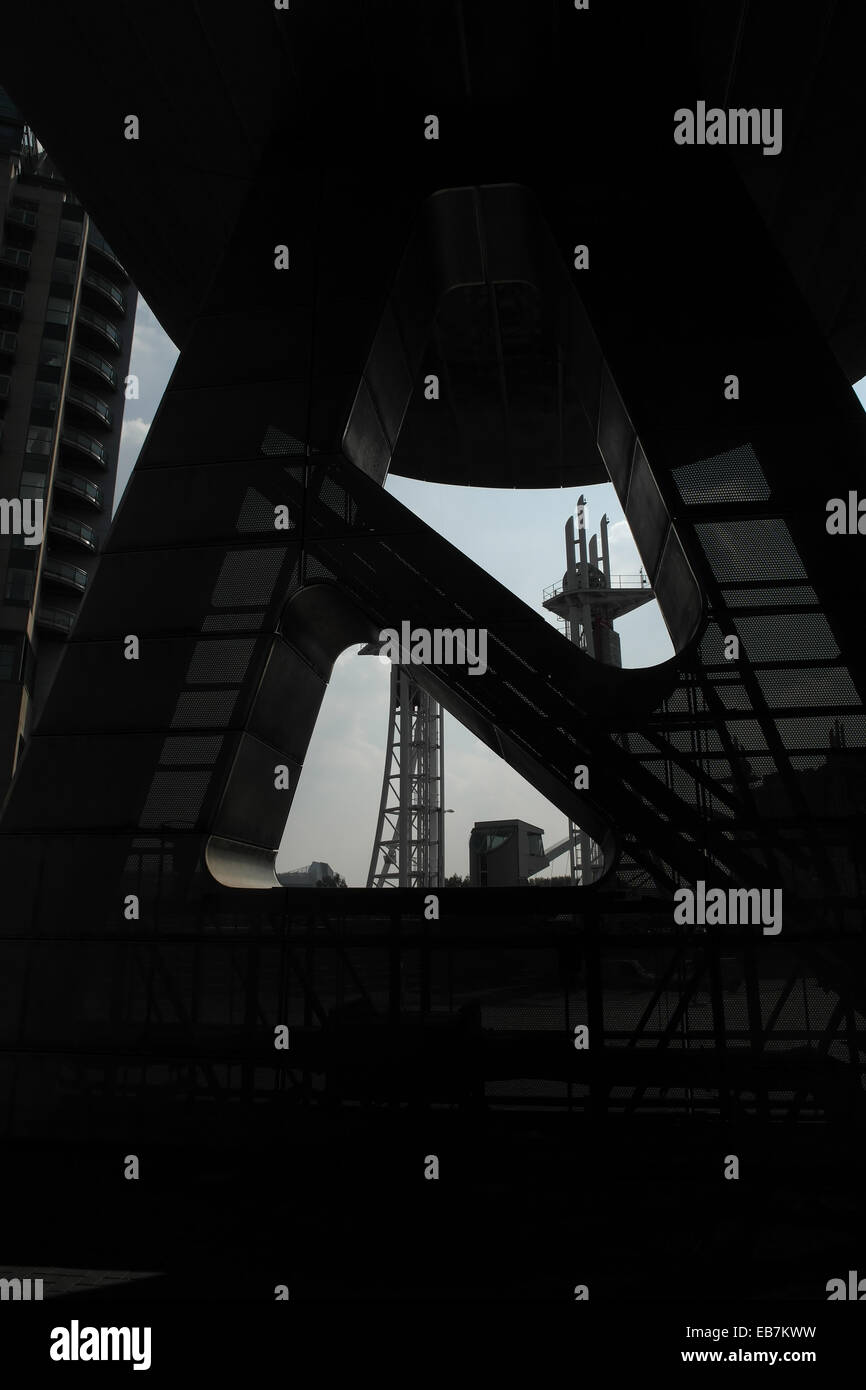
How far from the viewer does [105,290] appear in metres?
68.9

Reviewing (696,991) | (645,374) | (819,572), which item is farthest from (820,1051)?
(645,374)

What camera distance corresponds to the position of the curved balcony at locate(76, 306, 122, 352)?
2653 inches

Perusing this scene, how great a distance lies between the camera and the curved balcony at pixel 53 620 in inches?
2453

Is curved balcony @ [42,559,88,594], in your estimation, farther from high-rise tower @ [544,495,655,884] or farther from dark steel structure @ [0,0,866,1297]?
dark steel structure @ [0,0,866,1297]

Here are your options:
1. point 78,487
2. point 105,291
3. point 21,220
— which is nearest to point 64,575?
point 78,487

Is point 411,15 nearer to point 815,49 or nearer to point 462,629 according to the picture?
point 815,49

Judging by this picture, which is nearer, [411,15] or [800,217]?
[411,15]

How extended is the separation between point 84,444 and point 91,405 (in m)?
3.57

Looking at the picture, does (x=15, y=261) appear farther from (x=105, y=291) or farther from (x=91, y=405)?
(x=91, y=405)

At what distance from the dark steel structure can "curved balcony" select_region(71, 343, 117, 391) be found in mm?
64074

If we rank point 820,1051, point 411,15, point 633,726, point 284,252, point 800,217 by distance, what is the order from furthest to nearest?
point 800,217 < point 284,252 < point 411,15 < point 633,726 < point 820,1051

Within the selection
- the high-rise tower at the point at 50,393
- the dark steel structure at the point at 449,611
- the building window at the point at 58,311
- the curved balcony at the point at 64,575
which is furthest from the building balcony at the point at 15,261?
the dark steel structure at the point at 449,611

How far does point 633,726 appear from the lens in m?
7.63
